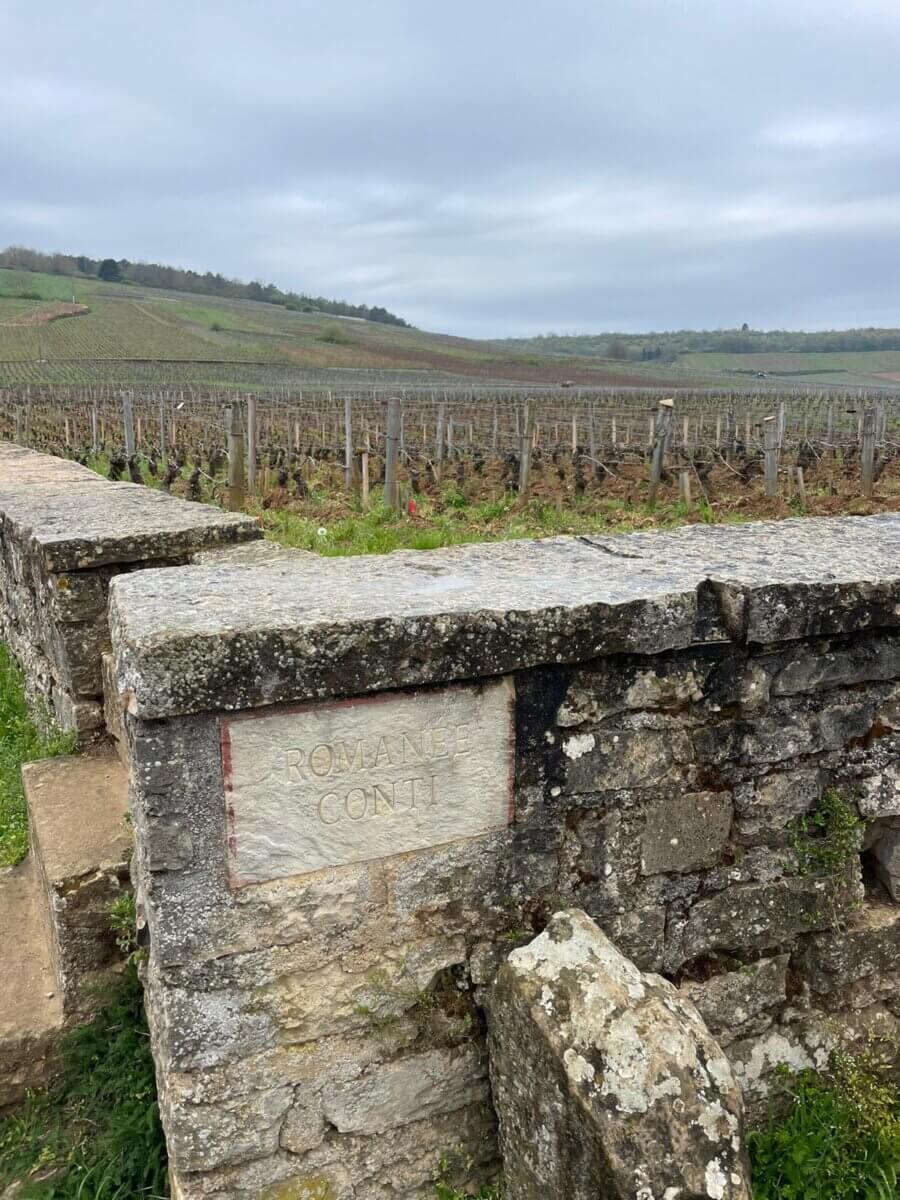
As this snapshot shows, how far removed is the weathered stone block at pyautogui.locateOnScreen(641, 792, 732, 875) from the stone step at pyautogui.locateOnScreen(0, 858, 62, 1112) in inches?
Answer: 75.3

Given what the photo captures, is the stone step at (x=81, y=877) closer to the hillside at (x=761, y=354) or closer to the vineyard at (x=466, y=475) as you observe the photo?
the vineyard at (x=466, y=475)

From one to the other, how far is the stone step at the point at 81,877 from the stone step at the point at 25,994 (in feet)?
0.20

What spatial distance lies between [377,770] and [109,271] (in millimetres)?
122500

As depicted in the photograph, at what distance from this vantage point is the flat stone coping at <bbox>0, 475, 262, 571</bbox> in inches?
138

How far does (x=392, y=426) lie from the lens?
1220cm

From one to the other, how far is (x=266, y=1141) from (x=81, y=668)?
2101 mm

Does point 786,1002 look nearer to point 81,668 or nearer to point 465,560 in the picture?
point 465,560

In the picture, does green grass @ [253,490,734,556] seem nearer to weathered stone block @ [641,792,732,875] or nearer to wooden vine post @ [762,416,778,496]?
wooden vine post @ [762,416,778,496]

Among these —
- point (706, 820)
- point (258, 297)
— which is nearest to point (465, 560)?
point (706, 820)

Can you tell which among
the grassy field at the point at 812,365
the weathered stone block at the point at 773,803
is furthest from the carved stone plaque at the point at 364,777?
the grassy field at the point at 812,365

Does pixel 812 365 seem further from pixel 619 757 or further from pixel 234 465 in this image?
pixel 619 757

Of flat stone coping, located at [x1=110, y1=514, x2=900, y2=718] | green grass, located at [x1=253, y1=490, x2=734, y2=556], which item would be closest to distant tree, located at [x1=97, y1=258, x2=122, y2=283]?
green grass, located at [x1=253, y1=490, x2=734, y2=556]

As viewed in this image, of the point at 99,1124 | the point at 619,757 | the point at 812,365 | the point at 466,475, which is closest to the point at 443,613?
the point at 619,757

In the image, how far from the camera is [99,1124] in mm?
2562
